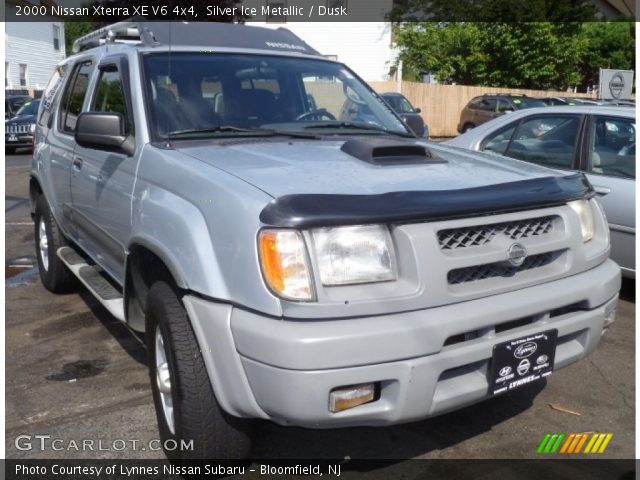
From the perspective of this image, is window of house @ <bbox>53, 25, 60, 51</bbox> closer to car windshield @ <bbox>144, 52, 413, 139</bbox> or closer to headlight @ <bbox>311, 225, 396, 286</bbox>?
car windshield @ <bbox>144, 52, 413, 139</bbox>

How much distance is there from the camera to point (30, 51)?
36.1 m

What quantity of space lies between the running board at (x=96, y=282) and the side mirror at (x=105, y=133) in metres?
0.87

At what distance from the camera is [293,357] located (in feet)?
7.76

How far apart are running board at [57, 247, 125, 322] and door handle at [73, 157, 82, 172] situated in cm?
70

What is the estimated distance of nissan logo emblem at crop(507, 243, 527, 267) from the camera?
9.02 feet

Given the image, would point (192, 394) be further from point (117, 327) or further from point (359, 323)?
point (117, 327)

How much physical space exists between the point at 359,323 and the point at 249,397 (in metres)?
0.50

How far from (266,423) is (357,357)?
4.35 ft

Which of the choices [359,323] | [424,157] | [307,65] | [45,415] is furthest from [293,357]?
[307,65]

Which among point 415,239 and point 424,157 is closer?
point 415,239

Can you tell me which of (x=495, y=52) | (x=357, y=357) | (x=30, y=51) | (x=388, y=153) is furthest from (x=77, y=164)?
(x=30, y=51)

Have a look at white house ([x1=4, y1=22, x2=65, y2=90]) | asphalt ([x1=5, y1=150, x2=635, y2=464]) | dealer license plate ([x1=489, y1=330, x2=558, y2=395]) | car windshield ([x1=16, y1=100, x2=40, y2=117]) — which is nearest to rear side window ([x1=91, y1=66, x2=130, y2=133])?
asphalt ([x1=5, y1=150, x2=635, y2=464])

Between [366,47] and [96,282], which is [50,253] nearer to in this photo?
[96,282]

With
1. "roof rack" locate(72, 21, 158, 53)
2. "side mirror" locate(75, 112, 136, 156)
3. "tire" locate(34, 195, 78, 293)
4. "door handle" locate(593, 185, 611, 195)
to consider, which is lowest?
"tire" locate(34, 195, 78, 293)
